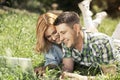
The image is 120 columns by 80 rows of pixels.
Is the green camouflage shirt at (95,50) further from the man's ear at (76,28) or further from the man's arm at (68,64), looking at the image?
the man's ear at (76,28)

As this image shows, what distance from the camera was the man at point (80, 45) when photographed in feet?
19.8

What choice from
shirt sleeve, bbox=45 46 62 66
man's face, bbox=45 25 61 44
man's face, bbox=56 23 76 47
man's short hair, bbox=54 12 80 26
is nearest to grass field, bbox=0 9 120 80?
shirt sleeve, bbox=45 46 62 66

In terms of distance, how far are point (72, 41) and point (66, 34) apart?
139mm

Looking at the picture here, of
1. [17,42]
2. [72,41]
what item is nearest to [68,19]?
[72,41]

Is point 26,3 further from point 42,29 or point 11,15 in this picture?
point 42,29

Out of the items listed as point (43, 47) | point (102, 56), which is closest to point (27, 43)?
point (43, 47)

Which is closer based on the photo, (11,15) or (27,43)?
(27,43)

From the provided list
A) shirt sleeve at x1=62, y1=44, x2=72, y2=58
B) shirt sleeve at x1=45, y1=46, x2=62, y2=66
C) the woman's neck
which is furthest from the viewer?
shirt sleeve at x1=45, y1=46, x2=62, y2=66

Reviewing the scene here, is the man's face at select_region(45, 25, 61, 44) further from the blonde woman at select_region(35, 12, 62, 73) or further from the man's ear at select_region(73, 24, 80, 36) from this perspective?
the man's ear at select_region(73, 24, 80, 36)

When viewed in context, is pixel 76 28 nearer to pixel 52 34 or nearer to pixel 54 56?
pixel 52 34

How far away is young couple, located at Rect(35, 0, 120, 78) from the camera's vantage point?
6.05m

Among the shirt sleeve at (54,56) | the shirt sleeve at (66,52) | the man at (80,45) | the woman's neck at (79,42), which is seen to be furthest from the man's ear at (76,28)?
the shirt sleeve at (54,56)

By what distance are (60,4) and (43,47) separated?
11637 mm

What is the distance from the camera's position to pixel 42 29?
20.7 ft
